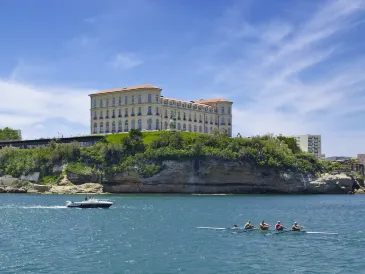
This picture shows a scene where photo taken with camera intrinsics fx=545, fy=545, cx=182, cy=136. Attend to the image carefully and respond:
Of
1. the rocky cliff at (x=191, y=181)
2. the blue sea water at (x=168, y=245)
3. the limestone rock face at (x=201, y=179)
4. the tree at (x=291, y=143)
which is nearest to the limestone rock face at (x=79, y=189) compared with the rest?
the rocky cliff at (x=191, y=181)

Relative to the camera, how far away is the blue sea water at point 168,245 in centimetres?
3844

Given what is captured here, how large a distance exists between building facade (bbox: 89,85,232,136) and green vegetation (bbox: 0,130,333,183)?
657 inches

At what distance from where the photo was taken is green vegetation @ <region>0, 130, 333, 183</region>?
5266 inches

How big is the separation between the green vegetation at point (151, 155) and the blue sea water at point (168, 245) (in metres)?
58.2

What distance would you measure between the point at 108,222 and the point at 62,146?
82989 millimetres

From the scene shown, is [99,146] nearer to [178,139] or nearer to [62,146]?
[62,146]

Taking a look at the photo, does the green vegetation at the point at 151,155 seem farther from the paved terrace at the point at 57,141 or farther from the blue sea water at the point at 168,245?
the blue sea water at the point at 168,245

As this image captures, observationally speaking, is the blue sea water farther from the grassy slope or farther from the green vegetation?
the grassy slope

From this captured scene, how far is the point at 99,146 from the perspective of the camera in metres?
143

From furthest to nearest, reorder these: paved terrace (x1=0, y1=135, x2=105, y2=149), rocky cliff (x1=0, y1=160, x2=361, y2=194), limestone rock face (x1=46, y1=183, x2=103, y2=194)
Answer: paved terrace (x1=0, y1=135, x2=105, y2=149) → rocky cliff (x1=0, y1=160, x2=361, y2=194) → limestone rock face (x1=46, y1=183, x2=103, y2=194)

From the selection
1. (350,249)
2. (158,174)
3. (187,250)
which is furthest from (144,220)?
(158,174)

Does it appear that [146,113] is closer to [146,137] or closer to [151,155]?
[146,137]

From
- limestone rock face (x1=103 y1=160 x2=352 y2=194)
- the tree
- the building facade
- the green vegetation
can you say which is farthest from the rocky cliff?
the building facade

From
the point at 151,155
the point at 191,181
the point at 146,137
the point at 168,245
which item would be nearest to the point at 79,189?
the point at 151,155
